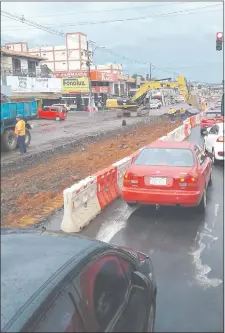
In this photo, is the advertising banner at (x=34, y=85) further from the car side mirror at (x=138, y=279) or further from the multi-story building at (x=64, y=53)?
the car side mirror at (x=138, y=279)

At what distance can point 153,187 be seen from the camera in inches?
278

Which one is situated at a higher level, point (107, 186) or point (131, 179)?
point (131, 179)

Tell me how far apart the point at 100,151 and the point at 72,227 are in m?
11.5

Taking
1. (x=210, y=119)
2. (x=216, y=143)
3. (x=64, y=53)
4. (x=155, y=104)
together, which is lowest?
(x=216, y=143)

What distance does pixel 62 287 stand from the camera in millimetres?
1913

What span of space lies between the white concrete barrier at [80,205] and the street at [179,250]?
165 mm

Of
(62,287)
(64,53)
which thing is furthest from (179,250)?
(64,53)

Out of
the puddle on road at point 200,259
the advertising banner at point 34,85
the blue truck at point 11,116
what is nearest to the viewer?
the blue truck at point 11,116

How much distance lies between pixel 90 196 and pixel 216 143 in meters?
6.96

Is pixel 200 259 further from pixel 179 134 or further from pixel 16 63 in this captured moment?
pixel 179 134

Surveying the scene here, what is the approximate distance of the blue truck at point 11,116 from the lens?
56.3 inches

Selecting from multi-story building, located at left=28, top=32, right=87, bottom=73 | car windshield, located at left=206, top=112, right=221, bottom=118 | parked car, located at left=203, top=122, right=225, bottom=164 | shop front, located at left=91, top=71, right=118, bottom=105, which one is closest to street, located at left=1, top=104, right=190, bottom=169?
multi-story building, located at left=28, top=32, right=87, bottom=73

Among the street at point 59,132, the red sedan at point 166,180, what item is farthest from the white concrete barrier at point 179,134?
the red sedan at point 166,180

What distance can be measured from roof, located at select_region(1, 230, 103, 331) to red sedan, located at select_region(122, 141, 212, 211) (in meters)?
4.96
